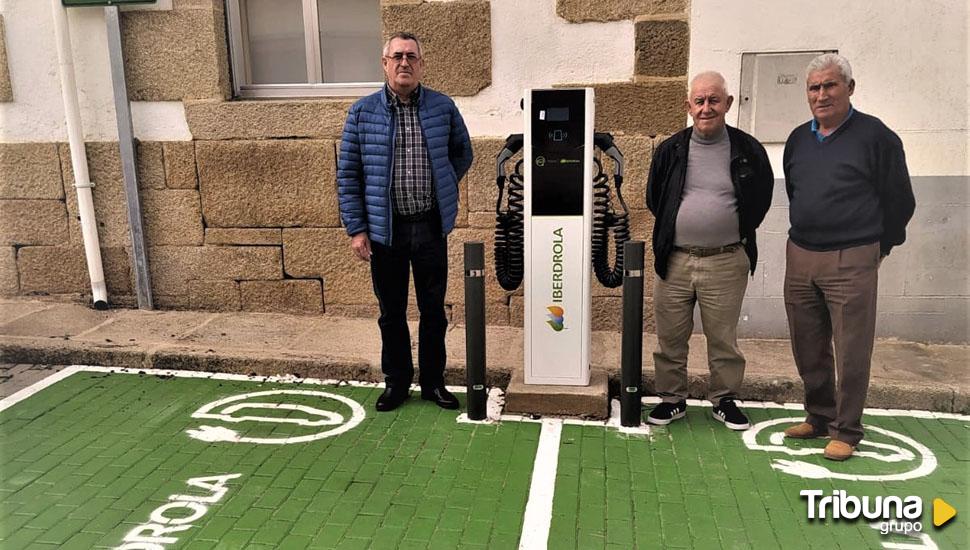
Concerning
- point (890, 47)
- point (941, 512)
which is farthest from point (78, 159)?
point (941, 512)

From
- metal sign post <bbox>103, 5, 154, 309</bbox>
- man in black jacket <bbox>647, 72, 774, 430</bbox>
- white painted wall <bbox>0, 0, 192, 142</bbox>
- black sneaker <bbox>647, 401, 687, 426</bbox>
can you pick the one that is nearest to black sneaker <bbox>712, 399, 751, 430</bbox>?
man in black jacket <bbox>647, 72, 774, 430</bbox>

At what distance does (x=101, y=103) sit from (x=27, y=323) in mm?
1782

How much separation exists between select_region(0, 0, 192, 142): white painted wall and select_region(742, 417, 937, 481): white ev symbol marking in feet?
15.3

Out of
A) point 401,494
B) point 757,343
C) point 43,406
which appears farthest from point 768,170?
point 43,406

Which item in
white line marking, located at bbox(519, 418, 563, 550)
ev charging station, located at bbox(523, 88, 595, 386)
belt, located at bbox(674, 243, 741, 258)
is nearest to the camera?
white line marking, located at bbox(519, 418, 563, 550)

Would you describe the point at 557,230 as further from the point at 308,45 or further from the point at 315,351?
the point at 308,45

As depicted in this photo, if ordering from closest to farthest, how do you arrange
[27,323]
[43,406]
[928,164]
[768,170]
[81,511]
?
[81,511], [768,170], [43,406], [928,164], [27,323]

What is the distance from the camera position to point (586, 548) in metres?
3.01

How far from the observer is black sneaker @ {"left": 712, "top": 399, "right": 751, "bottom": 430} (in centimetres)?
407

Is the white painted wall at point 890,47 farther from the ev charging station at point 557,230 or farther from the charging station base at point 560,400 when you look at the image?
the charging station base at point 560,400

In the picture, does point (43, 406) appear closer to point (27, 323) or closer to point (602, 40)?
point (27, 323)

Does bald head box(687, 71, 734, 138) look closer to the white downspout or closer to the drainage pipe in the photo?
the drainage pipe

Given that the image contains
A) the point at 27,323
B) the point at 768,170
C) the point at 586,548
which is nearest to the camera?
the point at 586,548

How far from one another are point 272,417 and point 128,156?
9.07ft
